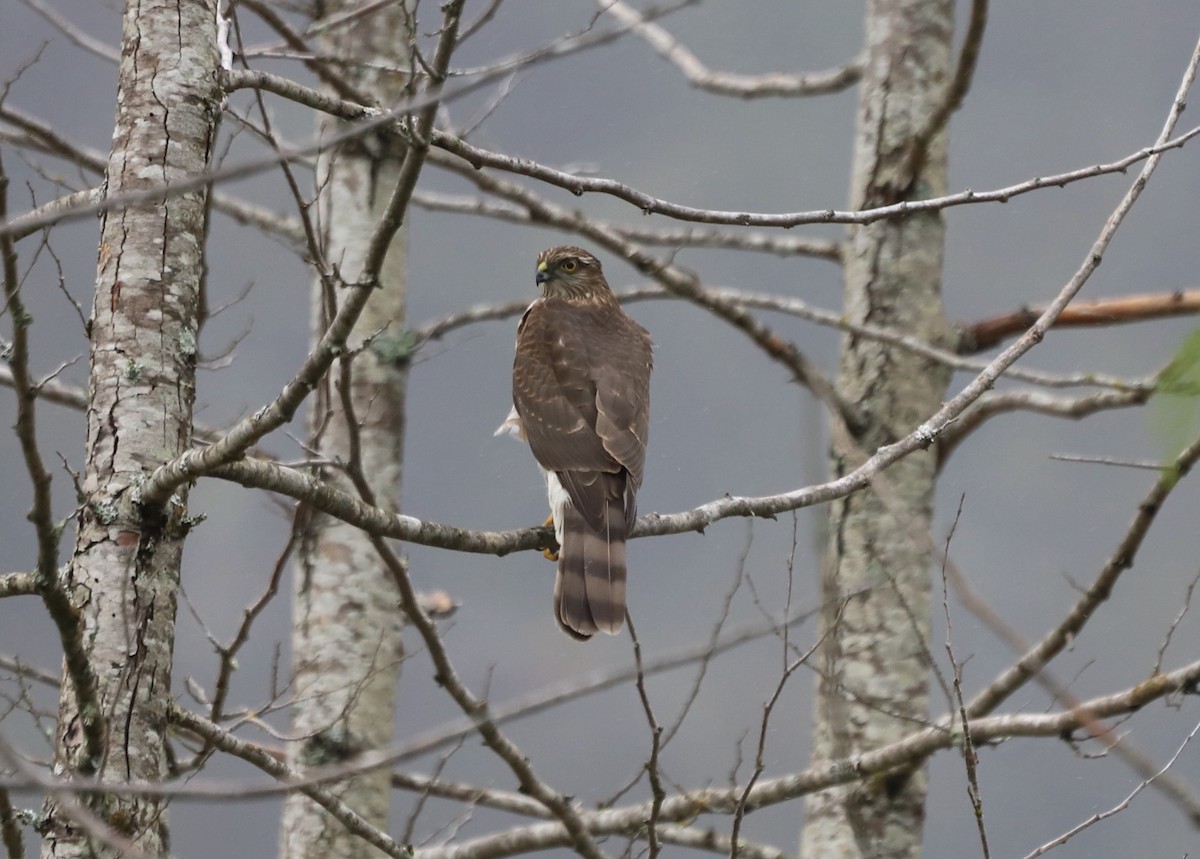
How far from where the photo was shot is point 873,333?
5312mm

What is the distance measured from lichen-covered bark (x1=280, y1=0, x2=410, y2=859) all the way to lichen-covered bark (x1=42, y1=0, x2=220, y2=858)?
1827 millimetres

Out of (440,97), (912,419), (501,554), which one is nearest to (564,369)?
(501,554)

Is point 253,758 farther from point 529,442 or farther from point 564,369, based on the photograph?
point 564,369

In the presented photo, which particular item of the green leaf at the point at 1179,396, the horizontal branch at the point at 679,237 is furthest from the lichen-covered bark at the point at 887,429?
the green leaf at the point at 1179,396

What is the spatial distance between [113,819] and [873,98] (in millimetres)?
4485

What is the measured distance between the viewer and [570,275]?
567cm

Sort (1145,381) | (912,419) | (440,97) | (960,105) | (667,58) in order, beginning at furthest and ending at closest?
(667,58), (912,419), (960,105), (1145,381), (440,97)

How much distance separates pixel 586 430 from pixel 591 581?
2.14 feet

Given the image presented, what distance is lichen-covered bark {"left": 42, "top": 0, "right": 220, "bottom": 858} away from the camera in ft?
8.42

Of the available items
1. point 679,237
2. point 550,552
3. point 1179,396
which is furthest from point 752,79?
point 1179,396

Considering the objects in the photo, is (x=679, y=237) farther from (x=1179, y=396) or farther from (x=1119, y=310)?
(x=1179, y=396)

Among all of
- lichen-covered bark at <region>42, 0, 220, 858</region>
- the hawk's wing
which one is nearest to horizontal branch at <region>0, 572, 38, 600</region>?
lichen-covered bark at <region>42, 0, 220, 858</region>

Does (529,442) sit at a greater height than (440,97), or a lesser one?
greater

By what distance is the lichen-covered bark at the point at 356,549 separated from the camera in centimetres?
491
